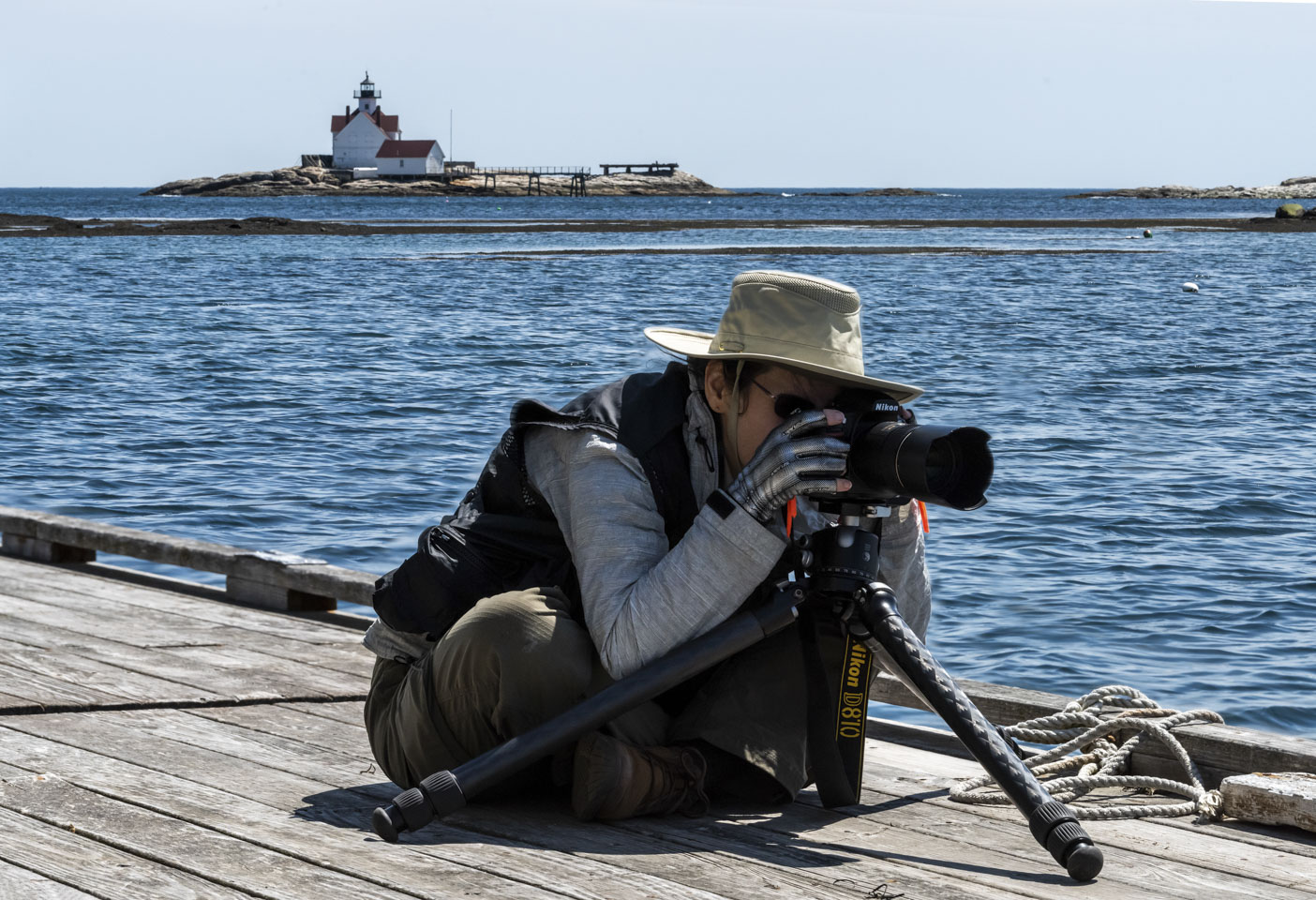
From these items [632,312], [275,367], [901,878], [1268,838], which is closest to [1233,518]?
[1268,838]

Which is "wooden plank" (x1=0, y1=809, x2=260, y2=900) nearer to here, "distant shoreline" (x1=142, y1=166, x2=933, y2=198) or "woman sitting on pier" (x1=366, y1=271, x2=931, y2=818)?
"woman sitting on pier" (x1=366, y1=271, x2=931, y2=818)

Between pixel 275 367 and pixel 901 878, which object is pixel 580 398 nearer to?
pixel 901 878

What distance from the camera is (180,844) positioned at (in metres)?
2.29

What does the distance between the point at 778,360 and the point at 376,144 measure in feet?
357

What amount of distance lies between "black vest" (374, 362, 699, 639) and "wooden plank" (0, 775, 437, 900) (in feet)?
1.61

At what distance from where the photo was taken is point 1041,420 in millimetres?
12047

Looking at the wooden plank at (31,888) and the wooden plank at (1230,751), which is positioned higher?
the wooden plank at (31,888)

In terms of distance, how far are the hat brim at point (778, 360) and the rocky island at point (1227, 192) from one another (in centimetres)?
10471

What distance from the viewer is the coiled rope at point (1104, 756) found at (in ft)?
8.96

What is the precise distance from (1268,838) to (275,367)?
48.5ft

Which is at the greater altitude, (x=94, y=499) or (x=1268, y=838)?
→ (x=1268, y=838)

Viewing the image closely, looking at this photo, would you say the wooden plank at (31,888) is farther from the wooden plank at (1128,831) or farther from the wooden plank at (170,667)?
the wooden plank at (1128,831)

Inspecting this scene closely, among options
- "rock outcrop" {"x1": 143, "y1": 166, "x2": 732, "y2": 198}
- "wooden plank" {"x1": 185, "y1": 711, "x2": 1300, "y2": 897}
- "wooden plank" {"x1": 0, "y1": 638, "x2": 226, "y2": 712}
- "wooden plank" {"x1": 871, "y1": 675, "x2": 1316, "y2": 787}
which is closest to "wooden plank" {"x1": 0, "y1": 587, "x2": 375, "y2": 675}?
"wooden plank" {"x1": 0, "y1": 638, "x2": 226, "y2": 712}

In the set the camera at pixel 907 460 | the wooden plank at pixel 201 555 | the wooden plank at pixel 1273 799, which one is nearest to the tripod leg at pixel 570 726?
the camera at pixel 907 460
